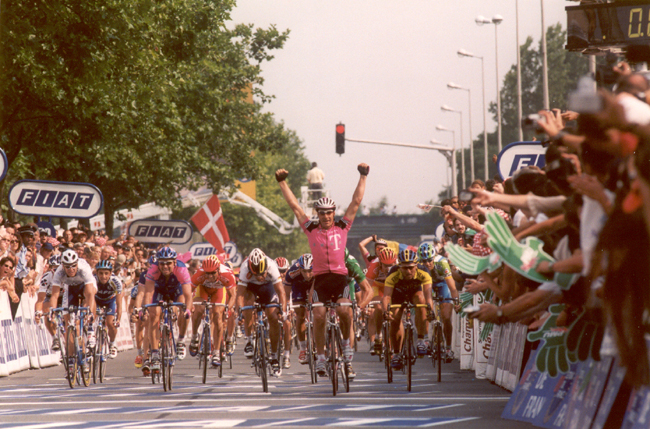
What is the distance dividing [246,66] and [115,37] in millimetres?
18541

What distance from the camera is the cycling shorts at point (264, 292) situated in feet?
53.4

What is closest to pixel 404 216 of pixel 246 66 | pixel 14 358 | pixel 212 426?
pixel 246 66

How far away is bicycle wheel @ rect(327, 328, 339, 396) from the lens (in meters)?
13.5

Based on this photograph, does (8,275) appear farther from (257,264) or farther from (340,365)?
(340,365)

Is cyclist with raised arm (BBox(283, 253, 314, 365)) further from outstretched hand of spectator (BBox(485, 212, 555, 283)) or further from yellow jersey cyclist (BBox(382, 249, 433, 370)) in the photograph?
outstretched hand of spectator (BBox(485, 212, 555, 283))

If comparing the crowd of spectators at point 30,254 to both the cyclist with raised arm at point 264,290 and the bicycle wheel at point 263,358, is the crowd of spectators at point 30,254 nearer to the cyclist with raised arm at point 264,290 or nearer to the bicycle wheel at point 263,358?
the cyclist with raised arm at point 264,290

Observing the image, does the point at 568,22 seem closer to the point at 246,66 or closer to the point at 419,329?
Result: the point at 419,329

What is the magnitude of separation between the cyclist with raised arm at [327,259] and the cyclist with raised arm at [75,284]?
12.3 feet

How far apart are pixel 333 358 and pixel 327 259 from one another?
3.92 ft

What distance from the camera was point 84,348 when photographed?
16250 millimetres

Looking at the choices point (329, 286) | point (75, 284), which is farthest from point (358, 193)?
point (75, 284)

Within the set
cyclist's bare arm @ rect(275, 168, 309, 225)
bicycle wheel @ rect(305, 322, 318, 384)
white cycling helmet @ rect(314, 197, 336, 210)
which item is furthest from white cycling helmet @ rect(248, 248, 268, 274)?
white cycling helmet @ rect(314, 197, 336, 210)

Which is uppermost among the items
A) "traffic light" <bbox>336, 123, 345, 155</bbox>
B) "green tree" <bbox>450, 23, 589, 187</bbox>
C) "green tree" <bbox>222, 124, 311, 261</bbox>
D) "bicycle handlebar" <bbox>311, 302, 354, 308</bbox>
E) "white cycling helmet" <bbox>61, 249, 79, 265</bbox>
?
"green tree" <bbox>450, 23, 589, 187</bbox>

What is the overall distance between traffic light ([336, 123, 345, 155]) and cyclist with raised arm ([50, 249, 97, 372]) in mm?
21030
